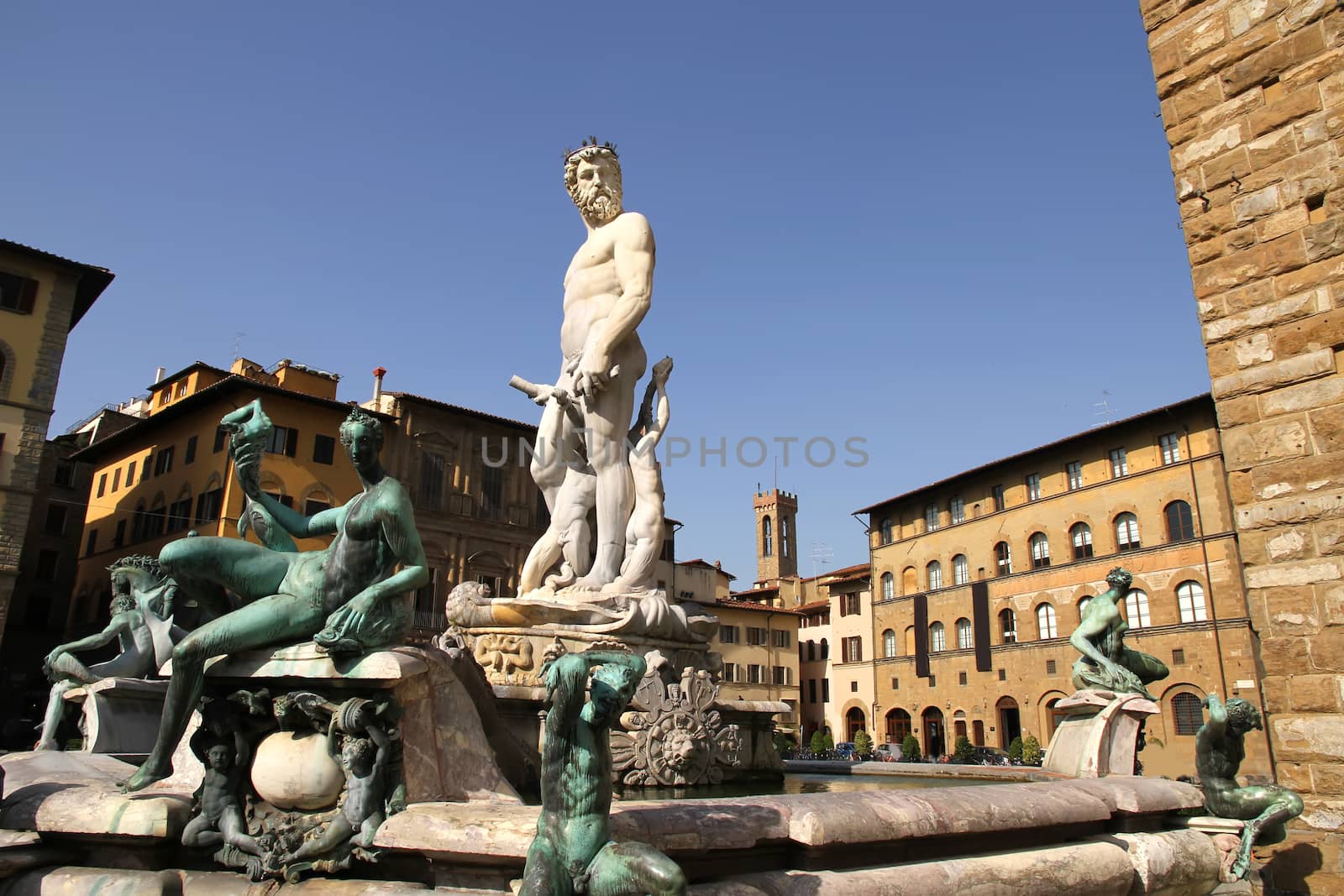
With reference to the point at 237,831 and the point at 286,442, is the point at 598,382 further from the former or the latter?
the point at 286,442

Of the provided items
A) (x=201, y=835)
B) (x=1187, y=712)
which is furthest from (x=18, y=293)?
(x=1187, y=712)

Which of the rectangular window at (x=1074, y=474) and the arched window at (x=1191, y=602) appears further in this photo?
the rectangular window at (x=1074, y=474)

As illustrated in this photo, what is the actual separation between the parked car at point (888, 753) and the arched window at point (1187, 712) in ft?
34.0

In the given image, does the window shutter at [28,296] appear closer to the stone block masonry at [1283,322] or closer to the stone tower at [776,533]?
the stone block masonry at [1283,322]

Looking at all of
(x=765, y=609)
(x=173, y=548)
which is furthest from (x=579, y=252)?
(x=765, y=609)

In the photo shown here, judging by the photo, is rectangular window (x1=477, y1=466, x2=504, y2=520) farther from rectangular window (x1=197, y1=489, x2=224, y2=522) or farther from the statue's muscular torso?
the statue's muscular torso

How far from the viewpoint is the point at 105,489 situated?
41562 millimetres

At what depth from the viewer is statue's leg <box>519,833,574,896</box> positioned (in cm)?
260

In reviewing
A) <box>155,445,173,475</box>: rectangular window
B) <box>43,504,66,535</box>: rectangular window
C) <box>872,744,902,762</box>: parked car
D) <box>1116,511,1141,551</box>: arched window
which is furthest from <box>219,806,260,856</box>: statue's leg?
<box>43,504,66,535</box>: rectangular window

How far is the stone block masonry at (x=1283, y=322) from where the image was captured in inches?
248

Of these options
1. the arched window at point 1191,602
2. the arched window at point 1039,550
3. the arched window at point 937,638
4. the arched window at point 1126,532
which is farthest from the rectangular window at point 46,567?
the arched window at point 1191,602

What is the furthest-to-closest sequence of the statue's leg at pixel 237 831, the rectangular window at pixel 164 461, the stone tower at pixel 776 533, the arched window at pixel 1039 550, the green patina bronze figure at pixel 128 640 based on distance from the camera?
the stone tower at pixel 776 533
the arched window at pixel 1039 550
the rectangular window at pixel 164 461
the green patina bronze figure at pixel 128 640
the statue's leg at pixel 237 831

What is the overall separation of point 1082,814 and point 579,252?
212 inches

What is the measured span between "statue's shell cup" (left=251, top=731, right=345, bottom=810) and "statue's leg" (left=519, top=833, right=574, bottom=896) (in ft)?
3.35
